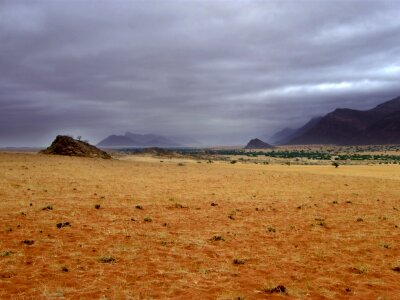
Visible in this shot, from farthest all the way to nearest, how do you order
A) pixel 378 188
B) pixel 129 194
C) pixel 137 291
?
pixel 378 188, pixel 129 194, pixel 137 291

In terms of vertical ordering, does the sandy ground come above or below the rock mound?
below

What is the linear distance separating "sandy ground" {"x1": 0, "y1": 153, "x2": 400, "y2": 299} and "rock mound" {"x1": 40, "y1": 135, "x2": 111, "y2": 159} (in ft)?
128

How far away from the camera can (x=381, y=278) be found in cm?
959

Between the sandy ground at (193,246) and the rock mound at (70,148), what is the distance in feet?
128

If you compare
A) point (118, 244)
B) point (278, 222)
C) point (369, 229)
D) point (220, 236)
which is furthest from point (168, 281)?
point (369, 229)

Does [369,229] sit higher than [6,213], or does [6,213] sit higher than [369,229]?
[6,213]

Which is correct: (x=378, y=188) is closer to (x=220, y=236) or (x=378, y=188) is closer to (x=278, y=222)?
(x=278, y=222)

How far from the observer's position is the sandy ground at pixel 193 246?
870 cm

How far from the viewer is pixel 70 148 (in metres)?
61.7

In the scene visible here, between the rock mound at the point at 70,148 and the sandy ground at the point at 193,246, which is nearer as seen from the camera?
the sandy ground at the point at 193,246

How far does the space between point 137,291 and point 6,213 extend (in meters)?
10.6

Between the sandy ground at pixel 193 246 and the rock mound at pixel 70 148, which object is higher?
the rock mound at pixel 70 148

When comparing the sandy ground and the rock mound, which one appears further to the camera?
the rock mound

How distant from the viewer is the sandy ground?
28.6ft
